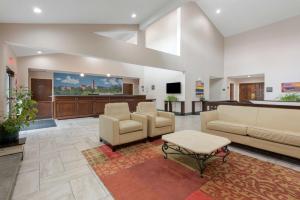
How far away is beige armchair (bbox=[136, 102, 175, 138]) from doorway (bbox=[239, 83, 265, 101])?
9162mm

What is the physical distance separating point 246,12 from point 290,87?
4.28m

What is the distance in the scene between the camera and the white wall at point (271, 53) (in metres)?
7.26

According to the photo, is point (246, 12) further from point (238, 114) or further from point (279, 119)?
point (279, 119)

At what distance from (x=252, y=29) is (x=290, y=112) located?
7.78 metres

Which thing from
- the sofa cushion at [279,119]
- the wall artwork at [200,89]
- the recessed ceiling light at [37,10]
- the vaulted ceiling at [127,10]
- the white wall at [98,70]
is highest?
the vaulted ceiling at [127,10]

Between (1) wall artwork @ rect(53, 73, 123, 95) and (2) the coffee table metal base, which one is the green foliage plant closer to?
(2) the coffee table metal base

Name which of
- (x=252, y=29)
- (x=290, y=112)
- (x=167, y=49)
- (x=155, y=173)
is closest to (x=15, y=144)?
(x=155, y=173)

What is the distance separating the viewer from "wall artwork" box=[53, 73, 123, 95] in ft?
25.8

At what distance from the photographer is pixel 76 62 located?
7.76 metres

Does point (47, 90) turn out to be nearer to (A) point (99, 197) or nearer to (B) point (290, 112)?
(A) point (99, 197)

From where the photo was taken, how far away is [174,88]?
816 cm

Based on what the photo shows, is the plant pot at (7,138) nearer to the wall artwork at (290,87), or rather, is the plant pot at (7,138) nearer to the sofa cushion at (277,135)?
the sofa cushion at (277,135)

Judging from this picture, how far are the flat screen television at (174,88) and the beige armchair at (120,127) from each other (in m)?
4.70

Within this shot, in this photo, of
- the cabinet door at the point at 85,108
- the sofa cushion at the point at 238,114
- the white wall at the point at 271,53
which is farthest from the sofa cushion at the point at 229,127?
the white wall at the point at 271,53
